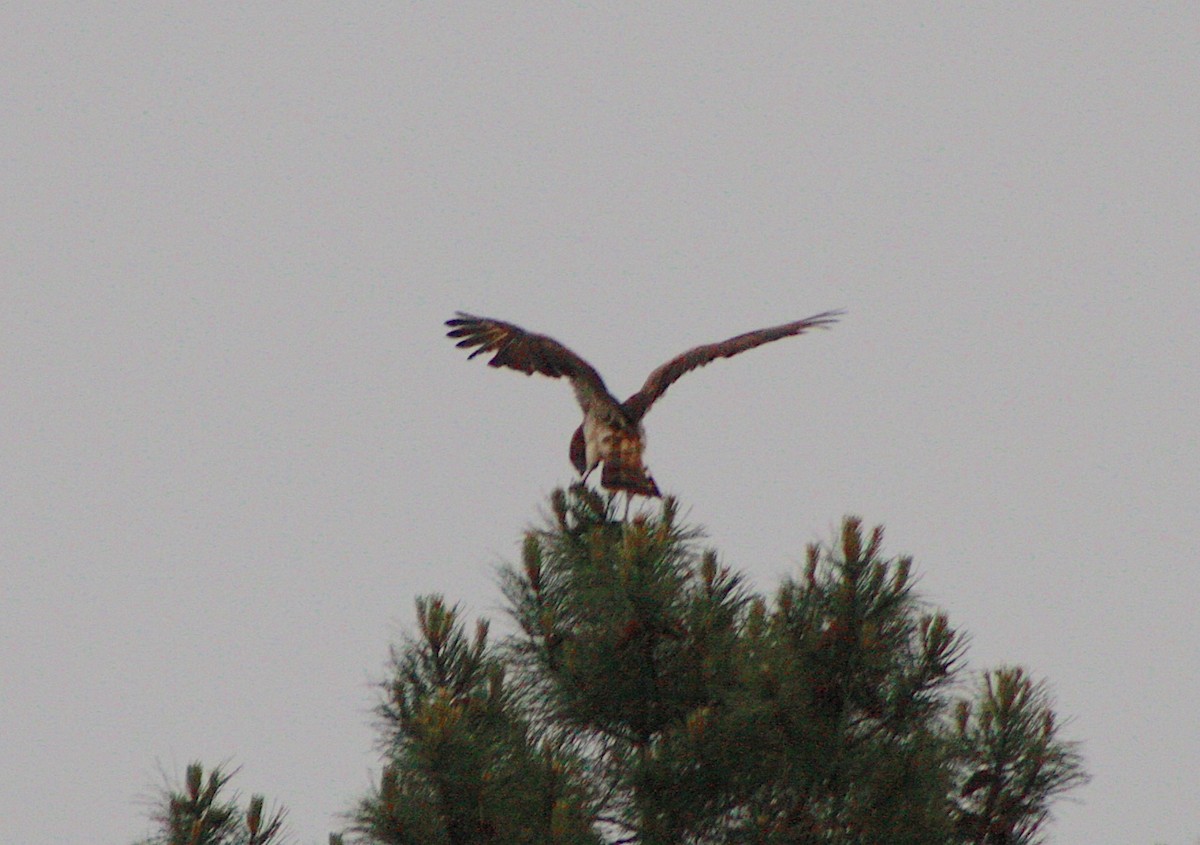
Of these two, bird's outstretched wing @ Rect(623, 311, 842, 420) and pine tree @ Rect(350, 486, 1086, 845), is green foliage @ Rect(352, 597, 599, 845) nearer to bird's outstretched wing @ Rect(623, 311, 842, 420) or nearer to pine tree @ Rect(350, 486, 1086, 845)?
pine tree @ Rect(350, 486, 1086, 845)

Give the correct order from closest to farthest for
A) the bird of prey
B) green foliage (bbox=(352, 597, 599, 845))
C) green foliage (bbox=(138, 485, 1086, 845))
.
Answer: green foliage (bbox=(352, 597, 599, 845)), green foliage (bbox=(138, 485, 1086, 845)), the bird of prey

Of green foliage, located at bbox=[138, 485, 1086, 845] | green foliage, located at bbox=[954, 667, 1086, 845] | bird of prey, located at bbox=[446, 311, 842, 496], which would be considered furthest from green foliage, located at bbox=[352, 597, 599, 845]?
bird of prey, located at bbox=[446, 311, 842, 496]

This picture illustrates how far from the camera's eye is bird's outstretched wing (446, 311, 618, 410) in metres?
7.92

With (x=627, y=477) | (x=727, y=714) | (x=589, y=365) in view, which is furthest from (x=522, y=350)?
(x=727, y=714)

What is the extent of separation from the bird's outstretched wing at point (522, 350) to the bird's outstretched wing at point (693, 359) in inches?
8.1

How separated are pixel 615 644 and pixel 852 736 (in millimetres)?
834

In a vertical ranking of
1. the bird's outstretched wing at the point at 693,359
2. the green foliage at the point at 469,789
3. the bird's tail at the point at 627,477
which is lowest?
the green foliage at the point at 469,789

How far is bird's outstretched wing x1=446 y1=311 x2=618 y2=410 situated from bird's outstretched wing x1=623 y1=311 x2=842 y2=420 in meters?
0.21

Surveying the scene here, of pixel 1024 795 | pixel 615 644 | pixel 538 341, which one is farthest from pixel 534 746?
pixel 538 341

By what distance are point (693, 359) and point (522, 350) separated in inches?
32.4

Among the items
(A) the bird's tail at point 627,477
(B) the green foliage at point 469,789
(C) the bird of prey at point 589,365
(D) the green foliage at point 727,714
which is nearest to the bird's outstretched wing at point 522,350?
(C) the bird of prey at point 589,365

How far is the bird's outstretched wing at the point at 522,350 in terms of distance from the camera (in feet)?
26.0

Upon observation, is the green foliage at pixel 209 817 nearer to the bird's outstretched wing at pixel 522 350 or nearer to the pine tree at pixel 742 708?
the pine tree at pixel 742 708

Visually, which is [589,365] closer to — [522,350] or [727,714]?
[522,350]
